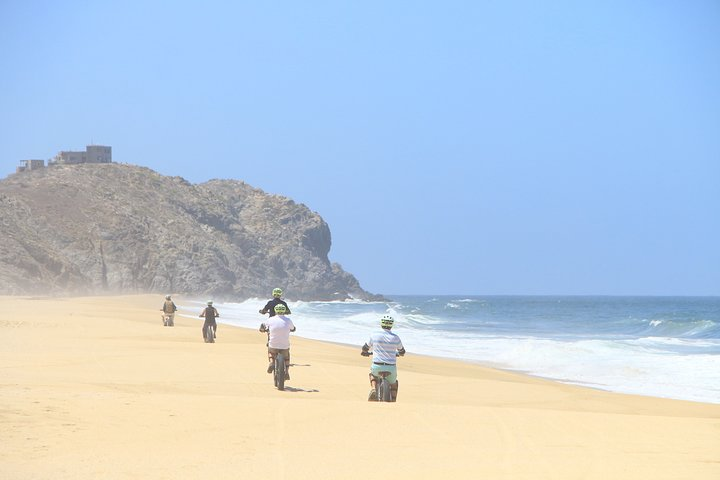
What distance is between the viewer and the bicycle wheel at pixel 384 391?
13477mm

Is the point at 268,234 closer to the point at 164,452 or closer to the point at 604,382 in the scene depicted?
the point at 604,382

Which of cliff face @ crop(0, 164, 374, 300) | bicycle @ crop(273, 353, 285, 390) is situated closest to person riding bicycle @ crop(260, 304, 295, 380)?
bicycle @ crop(273, 353, 285, 390)

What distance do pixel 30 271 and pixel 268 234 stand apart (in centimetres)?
7386

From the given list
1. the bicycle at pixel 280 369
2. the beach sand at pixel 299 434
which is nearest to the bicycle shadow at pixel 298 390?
the beach sand at pixel 299 434

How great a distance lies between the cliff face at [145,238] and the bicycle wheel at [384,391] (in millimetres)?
64809

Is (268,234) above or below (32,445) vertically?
above

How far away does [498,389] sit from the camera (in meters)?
18.7

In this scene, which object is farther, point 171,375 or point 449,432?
point 171,375

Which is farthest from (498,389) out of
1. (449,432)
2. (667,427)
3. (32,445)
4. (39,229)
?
(39,229)

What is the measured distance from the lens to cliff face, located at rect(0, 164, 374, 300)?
88.3 metres

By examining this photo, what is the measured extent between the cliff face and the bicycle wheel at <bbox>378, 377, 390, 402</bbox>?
6481 cm

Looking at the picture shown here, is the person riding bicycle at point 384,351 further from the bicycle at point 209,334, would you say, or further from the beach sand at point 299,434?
the bicycle at point 209,334

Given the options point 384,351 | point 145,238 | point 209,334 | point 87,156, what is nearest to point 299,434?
point 384,351

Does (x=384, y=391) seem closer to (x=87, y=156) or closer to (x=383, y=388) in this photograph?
(x=383, y=388)
